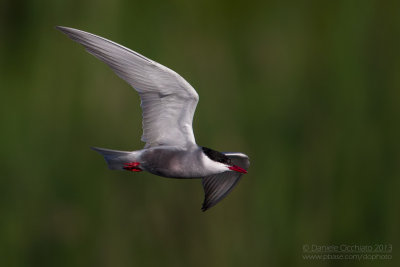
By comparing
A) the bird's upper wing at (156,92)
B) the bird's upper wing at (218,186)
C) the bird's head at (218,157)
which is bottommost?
the bird's upper wing at (218,186)

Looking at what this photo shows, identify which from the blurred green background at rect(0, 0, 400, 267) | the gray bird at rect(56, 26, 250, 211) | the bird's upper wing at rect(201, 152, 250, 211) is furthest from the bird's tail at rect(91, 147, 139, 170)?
the blurred green background at rect(0, 0, 400, 267)

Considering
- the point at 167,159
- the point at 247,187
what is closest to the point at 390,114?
the point at 247,187

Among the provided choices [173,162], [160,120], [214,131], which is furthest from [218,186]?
[214,131]

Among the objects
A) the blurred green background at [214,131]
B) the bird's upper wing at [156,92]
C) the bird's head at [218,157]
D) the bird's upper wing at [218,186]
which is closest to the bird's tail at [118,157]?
the bird's upper wing at [156,92]

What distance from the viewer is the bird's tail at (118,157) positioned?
10.9ft

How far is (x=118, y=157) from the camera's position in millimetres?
3344

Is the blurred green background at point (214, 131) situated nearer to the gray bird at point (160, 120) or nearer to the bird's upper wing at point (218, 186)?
the bird's upper wing at point (218, 186)

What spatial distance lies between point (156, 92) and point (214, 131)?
59.4 inches

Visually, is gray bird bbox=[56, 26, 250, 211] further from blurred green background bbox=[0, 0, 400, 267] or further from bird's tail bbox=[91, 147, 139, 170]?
blurred green background bbox=[0, 0, 400, 267]

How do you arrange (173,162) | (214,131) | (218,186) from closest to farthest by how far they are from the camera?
(173,162), (218,186), (214,131)

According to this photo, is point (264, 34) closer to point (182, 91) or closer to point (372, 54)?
point (372, 54)

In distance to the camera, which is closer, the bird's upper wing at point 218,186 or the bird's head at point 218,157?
the bird's head at point 218,157

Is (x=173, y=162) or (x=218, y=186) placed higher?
(x=173, y=162)

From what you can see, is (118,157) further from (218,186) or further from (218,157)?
(218,186)
